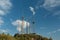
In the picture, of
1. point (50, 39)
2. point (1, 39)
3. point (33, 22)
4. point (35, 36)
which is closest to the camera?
point (1, 39)

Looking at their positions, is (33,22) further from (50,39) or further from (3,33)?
(50,39)

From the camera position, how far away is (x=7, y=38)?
123ft

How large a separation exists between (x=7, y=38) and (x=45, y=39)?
2937 cm

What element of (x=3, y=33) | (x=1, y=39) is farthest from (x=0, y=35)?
(x=1, y=39)

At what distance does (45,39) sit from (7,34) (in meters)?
27.5

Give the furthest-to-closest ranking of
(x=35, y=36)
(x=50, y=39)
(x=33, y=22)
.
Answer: (x=50, y=39) → (x=35, y=36) → (x=33, y=22)

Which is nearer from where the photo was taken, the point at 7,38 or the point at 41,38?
the point at 7,38

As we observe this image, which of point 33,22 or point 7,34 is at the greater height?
point 33,22

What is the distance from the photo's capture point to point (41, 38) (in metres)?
65.1

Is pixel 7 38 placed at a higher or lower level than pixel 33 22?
lower

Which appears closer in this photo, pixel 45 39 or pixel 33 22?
pixel 33 22

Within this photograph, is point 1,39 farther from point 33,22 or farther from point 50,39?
point 50,39

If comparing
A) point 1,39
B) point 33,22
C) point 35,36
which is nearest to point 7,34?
point 1,39

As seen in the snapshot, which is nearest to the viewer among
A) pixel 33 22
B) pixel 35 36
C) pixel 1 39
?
pixel 1 39
